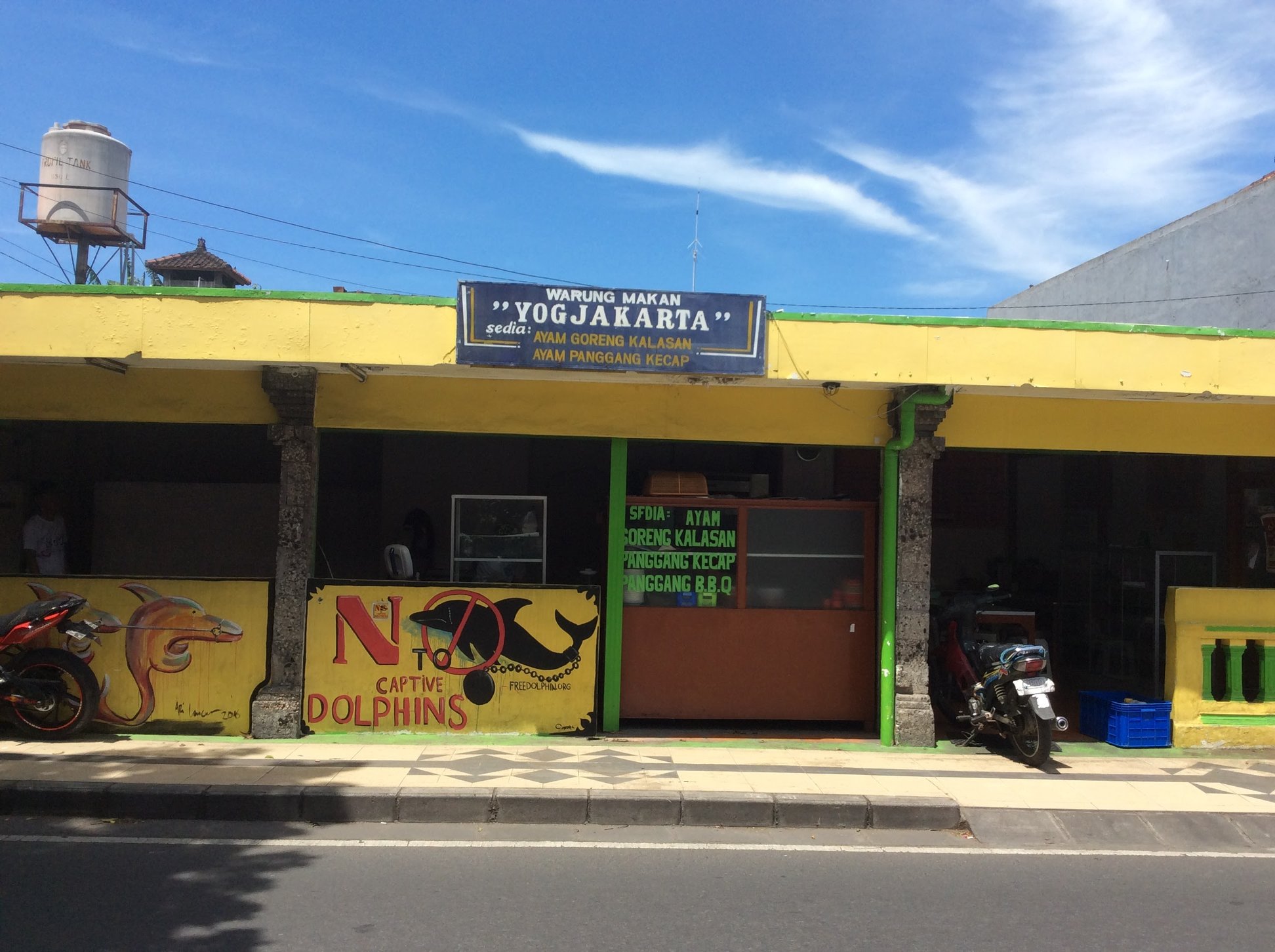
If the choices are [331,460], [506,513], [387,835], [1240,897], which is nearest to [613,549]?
[506,513]

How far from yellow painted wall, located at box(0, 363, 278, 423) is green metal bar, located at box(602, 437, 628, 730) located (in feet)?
9.91

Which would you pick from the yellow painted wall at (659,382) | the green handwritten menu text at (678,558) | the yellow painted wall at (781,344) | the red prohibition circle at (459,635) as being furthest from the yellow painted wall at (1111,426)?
the red prohibition circle at (459,635)

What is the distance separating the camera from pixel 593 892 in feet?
17.5

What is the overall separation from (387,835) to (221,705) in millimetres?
2797

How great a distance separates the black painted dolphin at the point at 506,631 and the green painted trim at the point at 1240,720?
221 inches

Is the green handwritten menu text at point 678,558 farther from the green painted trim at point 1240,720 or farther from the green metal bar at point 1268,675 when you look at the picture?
the green metal bar at point 1268,675

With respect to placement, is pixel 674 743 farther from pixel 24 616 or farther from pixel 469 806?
pixel 24 616

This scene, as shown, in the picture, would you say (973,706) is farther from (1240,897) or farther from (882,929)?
(882,929)

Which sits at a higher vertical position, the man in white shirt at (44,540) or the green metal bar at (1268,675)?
the man in white shirt at (44,540)

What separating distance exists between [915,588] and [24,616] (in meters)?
7.44

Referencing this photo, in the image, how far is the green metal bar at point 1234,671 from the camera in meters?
8.87

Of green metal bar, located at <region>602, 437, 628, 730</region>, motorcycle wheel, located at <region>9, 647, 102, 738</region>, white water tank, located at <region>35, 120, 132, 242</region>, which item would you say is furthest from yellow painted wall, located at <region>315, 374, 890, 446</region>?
white water tank, located at <region>35, 120, 132, 242</region>

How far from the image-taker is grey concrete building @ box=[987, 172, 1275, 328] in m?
15.5

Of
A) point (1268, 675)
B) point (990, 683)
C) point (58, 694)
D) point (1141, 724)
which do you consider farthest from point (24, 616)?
point (1268, 675)
